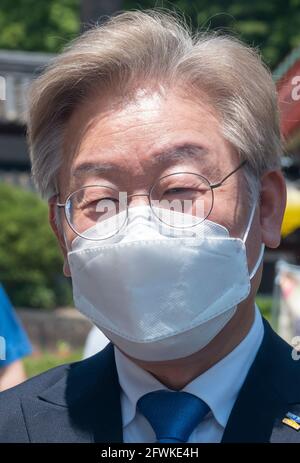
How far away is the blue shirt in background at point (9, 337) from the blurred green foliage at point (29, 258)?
556 centimetres

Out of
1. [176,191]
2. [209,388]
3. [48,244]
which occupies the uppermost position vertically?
[176,191]

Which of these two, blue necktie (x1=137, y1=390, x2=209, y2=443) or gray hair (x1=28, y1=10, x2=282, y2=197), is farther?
gray hair (x1=28, y1=10, x2=282, y2=197)

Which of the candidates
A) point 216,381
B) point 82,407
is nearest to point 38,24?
point 82,407

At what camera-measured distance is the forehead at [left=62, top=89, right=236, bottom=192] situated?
1.81 metres

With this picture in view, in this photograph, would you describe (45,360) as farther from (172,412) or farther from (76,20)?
(76,20)

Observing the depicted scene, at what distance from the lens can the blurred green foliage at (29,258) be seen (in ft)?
29.7

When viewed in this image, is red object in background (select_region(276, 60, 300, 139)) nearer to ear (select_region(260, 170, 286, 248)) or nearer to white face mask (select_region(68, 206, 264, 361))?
ear (select_region(260, 170, 286, 248))

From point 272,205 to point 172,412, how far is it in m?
0.50

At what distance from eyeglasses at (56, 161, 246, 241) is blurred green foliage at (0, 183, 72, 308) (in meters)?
7.21

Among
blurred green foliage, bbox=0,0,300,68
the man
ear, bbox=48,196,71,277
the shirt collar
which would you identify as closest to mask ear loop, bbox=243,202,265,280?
the man

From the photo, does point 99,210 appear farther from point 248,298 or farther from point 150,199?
point 248,298

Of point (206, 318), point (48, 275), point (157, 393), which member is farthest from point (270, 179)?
point (48, 275)

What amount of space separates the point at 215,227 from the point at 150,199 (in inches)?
5.7

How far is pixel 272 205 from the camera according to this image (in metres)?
1.97
